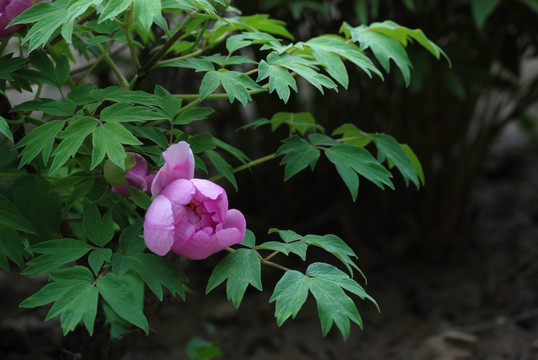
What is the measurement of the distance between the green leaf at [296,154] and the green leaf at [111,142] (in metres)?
0.27

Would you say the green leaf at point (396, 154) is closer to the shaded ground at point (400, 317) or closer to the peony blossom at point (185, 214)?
the peony blossom at point (185, 214)

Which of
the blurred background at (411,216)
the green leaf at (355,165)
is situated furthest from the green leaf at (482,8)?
the green leaf at (355,165)

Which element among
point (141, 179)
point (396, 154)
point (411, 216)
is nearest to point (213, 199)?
point (141, 179)

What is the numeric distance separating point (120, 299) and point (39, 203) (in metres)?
0.24

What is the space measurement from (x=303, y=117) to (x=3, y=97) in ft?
1.58

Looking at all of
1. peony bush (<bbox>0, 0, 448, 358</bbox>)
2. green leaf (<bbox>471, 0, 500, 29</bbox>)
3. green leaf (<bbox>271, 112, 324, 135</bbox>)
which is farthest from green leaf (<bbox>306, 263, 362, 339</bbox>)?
green leaf (<bbox>471, 0, 500, 29</bbox>)

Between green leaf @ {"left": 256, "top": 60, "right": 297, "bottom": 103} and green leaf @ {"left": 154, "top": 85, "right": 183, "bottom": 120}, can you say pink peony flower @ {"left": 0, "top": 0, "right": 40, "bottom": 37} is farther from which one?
green leaf @ {"left": 256, "top": 60, "right": 297, "bottom": 103}

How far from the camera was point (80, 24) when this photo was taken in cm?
104

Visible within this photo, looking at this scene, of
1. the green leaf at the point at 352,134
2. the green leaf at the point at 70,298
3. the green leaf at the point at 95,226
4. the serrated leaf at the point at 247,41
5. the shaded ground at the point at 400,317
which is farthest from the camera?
the shaded ground at the point at 400,317

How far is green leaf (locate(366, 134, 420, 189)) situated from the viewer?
1133mm

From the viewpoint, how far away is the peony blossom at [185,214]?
0.86 m

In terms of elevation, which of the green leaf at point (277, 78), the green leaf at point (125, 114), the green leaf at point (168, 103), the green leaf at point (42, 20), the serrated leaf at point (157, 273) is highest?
the green leaf at point (42, 20)

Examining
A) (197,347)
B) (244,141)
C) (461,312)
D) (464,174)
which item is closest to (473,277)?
(461,312)

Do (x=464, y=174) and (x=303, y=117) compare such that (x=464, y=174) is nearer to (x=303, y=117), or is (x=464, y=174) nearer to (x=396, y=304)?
(x=396, y=304)
